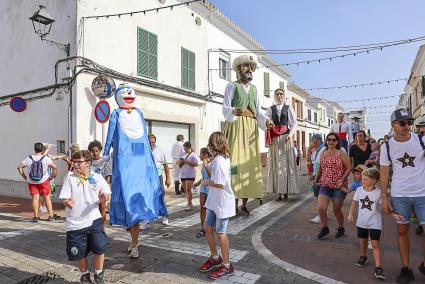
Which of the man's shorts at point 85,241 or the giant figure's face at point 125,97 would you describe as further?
the giant figure's face at point 125,97

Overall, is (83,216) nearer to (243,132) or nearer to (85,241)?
(85,241)

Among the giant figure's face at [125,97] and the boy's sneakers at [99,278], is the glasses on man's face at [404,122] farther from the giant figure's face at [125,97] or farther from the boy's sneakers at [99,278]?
the boy's sneakers at [99,278]

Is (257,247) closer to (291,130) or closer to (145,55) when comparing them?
(291,130)

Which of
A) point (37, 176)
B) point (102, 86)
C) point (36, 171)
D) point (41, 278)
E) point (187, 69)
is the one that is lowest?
point (41, 278)

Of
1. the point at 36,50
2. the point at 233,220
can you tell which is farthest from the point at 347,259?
the point at 36,50

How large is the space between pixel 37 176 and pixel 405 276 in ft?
21.7

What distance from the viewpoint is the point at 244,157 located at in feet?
19.5

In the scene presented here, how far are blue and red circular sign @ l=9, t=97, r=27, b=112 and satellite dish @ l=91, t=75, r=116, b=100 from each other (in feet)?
8.20

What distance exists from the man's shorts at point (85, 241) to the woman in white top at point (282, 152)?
189 inches

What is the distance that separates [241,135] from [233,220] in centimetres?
152

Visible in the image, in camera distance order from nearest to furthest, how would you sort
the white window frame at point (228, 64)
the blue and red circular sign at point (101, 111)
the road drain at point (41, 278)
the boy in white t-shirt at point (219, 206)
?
the boy in white t-shirt at point (219, 206) < the road drain at point (41, 278) < the blue and red circular sign at point (101, 111) < the white window frame at point (228, 64)

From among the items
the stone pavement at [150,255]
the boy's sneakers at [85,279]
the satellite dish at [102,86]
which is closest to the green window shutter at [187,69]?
the satellite dish at [102,86]

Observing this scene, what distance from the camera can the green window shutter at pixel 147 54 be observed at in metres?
10.6

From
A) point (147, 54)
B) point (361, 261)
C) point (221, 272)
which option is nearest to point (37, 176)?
point (221, 272)
